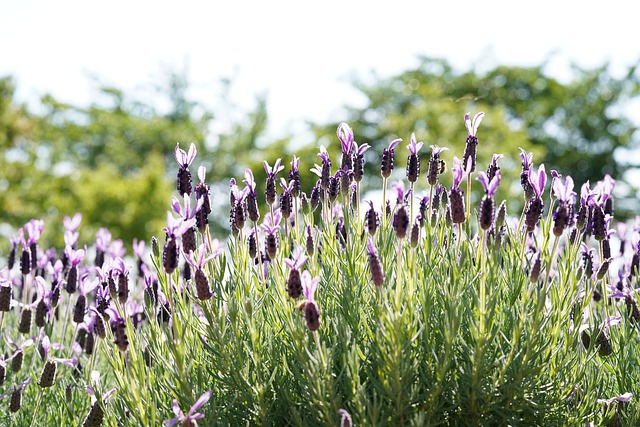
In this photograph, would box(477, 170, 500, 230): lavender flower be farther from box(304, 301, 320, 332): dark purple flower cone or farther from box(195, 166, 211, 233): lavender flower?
box(195, 166, 211, 233): lavender flower

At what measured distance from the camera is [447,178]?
39.7 feet

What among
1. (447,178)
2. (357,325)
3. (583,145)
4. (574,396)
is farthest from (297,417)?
(583,145)

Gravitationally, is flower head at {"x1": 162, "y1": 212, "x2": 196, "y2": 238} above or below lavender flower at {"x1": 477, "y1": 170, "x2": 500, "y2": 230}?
below

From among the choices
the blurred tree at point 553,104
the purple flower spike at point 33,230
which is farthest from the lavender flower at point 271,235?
the blurred tree at point 553,104

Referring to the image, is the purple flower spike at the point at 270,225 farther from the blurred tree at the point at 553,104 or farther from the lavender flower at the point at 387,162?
the blurred tree at the point at 553,104

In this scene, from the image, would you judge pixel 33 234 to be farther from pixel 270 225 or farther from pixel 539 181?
pixel 539 181

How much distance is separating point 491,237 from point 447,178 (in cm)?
966

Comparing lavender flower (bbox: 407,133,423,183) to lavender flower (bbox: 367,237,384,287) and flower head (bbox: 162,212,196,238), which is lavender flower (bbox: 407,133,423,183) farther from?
flower head (bbox: 162,212,196,238)

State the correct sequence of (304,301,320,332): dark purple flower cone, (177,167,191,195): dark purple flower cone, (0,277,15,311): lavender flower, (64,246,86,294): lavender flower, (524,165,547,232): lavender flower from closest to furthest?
(304,301,320,332): dark purple flower cone
(524,165,547,232): lavender flower
(177,167,191,195): dark purple flower cone
(0,277,15,311): lavender flower
(64,246,86,294): lavender flower

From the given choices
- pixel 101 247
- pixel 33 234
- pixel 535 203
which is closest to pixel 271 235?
pixel 535 203

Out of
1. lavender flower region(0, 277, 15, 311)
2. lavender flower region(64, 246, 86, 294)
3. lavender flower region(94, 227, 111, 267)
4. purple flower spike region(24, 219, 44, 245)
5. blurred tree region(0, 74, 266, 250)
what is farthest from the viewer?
blurred tree region(0, 74, 266, 250)

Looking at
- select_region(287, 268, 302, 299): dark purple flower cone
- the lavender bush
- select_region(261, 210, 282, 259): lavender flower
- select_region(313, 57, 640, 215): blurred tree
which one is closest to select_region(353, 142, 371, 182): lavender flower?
the lavender bush

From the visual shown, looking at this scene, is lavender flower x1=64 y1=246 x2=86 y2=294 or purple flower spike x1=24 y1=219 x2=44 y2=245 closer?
lavender flower x1=64 y1=246 x2=86 y2=294

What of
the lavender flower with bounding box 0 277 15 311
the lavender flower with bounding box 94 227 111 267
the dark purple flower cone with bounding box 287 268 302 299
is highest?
the dark purple flower cone with bounding box 287 268 302 299
